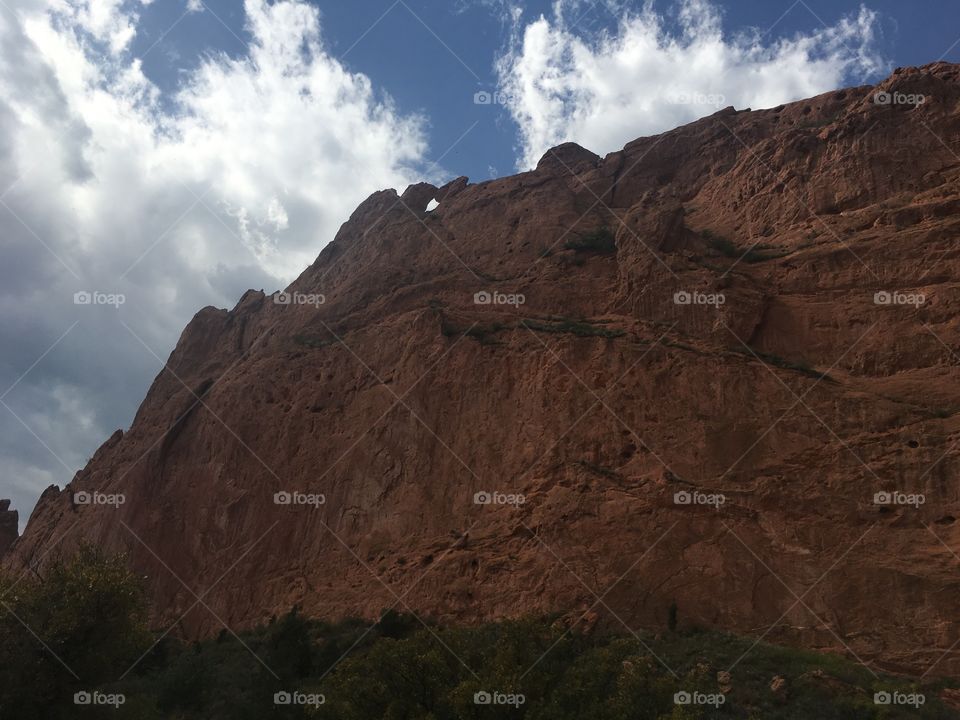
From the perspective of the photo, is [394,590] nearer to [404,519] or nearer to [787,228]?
[404,519]

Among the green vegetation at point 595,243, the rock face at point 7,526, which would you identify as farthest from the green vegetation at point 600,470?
the rock face at point 7,526

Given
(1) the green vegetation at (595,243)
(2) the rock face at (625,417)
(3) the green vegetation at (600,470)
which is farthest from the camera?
(1) the green vegetation at (595,243)

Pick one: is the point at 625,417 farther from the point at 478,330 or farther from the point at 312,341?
the point at 312,341

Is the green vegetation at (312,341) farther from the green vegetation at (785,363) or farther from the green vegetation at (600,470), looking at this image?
the green vegetation at (785,363)

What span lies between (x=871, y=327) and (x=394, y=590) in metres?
20.3

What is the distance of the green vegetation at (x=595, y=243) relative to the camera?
39.1 m

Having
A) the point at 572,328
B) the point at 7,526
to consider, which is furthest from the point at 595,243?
the point at 7,526

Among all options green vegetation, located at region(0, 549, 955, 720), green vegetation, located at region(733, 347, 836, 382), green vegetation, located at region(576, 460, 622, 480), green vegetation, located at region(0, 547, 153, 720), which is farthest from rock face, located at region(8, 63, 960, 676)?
green vegetation, located at region(0, 547, 153, 720)

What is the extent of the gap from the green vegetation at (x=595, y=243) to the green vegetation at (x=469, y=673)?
20.5 m

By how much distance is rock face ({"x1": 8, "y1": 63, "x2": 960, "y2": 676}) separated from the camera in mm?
23734

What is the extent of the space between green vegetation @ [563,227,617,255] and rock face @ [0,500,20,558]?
4555cm

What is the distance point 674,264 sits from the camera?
111ft

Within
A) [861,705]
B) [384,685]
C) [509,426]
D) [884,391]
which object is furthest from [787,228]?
[384,685]

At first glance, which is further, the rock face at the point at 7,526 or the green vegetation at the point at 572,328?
the rock face at the point at 7,526
